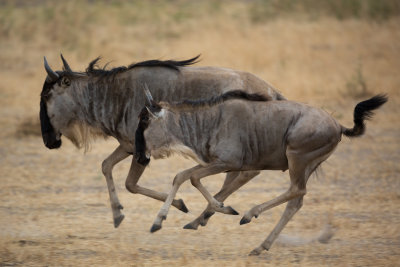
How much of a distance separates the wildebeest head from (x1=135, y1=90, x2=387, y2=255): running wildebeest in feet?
3.63

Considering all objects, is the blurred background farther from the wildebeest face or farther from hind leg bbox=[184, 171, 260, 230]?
the wildebeest face

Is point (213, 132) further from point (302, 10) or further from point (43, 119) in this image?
point (302, 10)

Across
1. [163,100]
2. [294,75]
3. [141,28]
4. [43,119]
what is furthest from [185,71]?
[141,28]

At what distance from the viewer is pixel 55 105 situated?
7.02 metres

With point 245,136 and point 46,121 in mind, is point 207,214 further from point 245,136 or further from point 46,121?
point 46,121

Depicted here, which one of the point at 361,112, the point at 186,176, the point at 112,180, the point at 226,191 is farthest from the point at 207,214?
the point at 361,112

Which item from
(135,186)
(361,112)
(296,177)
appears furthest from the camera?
(135,186)

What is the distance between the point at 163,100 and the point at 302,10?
51.3ft

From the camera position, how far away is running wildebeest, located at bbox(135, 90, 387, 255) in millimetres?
6062

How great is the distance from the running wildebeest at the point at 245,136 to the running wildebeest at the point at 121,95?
14.3 inches

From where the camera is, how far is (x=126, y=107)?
6.78m

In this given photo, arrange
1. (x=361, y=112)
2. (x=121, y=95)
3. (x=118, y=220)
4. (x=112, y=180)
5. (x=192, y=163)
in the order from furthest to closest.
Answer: (x=192, y=163) < (x=112, y=180) < (x=118, y=220) < (x=121, y=95) < (x=361, y=112)

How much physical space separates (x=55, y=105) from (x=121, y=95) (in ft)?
2.17

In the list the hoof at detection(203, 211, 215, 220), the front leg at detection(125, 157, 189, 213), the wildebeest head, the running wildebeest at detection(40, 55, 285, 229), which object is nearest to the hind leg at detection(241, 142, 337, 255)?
the hoof at detection(203, 211, 215, 220)
